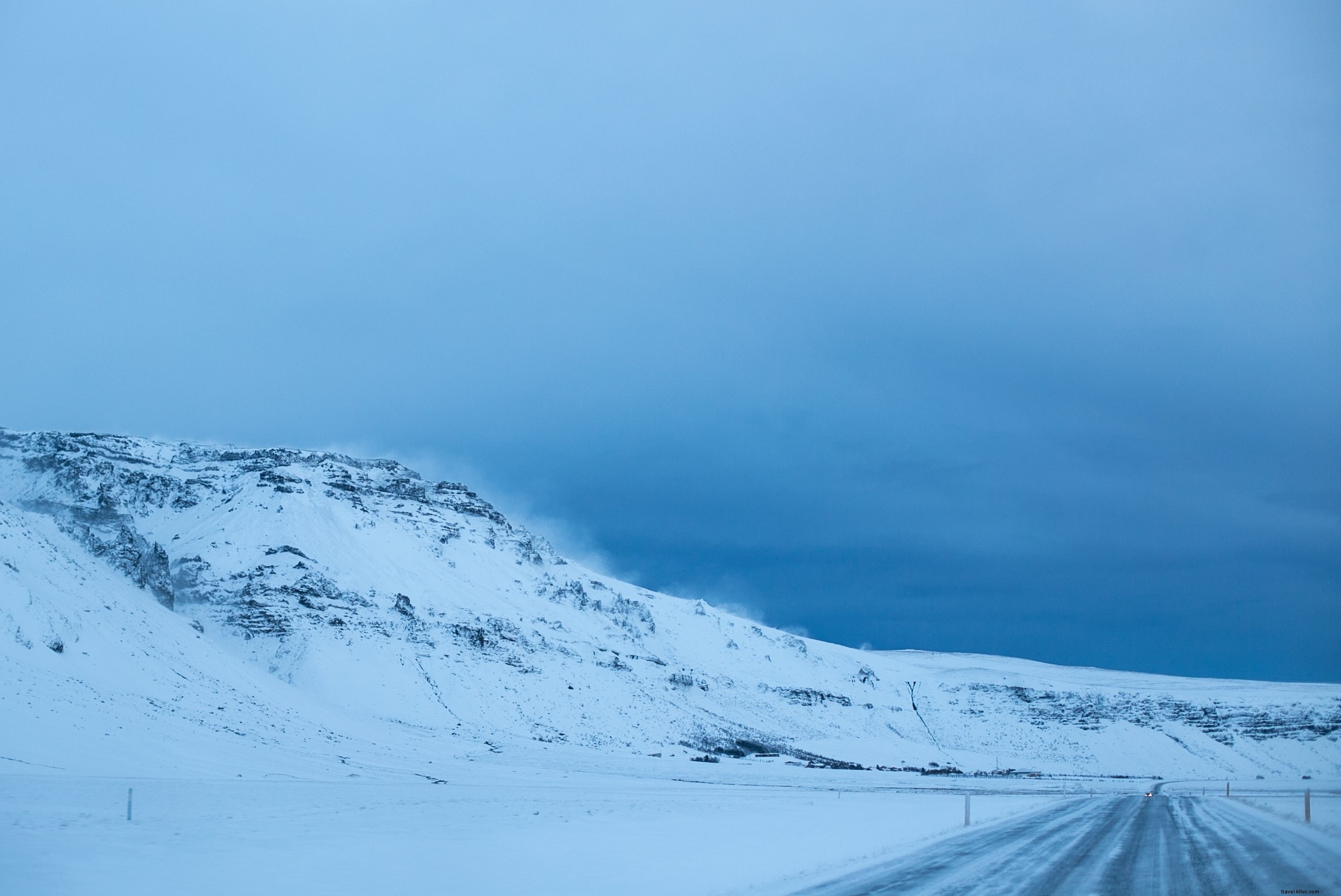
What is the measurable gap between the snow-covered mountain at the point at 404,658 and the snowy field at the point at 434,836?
11.1m

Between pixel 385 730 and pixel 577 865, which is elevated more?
pixel 577 865

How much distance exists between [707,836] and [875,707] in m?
88.2

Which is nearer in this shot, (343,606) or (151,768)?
(151,768)

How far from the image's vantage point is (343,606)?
82.1 meters

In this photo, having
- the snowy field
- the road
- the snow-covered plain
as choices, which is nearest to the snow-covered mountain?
the snow-covered plain

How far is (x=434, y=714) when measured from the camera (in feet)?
238

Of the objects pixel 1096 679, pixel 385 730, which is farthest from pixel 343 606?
pixel 1096 679

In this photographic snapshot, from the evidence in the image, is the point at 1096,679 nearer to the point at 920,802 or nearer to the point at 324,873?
the point at 920,802

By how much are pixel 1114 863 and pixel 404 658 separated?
6582cm

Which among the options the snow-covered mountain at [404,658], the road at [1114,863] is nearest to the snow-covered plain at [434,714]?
the snow-covered mountain at [404,658]

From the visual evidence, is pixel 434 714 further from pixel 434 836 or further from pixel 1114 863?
pixel 1114 863

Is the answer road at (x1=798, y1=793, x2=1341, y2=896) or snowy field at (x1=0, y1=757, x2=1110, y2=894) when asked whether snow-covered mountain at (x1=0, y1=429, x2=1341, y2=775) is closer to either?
snowy field at (x1=0, y1=757, x2=1110, y2=894)

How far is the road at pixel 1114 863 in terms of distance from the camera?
17.3m

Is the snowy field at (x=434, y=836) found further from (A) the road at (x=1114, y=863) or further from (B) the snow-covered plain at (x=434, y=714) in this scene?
(A) the road at (x=1114, y=863)
